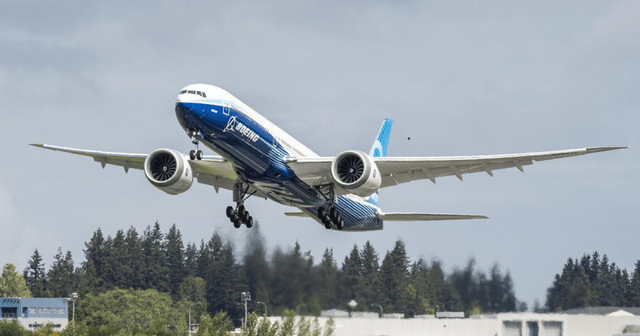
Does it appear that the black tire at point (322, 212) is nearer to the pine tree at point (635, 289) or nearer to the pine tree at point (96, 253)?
the pine tree at point (635, 289)

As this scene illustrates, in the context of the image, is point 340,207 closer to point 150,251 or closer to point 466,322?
point 466,322

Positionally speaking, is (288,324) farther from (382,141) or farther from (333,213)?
(382,141)

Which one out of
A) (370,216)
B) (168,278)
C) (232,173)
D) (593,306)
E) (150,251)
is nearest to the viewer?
(232,173)

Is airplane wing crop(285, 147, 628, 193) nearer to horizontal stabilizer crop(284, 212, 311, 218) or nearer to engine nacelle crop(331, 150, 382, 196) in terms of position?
engine nacelle crop(331, 150, 382, 196)

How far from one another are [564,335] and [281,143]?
20.6m

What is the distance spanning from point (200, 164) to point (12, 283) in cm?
10796

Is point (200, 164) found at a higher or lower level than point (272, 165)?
higher

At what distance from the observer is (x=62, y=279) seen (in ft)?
443

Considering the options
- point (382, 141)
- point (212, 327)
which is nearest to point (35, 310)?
point (212, 327)

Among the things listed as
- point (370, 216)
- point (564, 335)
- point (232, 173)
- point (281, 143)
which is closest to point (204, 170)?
point (232, 173)

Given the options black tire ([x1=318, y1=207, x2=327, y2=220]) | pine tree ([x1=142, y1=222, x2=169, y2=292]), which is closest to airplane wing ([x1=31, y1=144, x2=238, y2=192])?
black tire ([x1=318, y1=207, x2=327, y2=220])

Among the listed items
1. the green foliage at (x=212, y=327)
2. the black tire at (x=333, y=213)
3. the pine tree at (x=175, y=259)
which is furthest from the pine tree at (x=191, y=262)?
the black tire at (x=333, y=213)

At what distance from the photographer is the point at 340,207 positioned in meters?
46.2

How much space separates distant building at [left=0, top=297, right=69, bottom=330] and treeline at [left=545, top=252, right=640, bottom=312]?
79.7m
